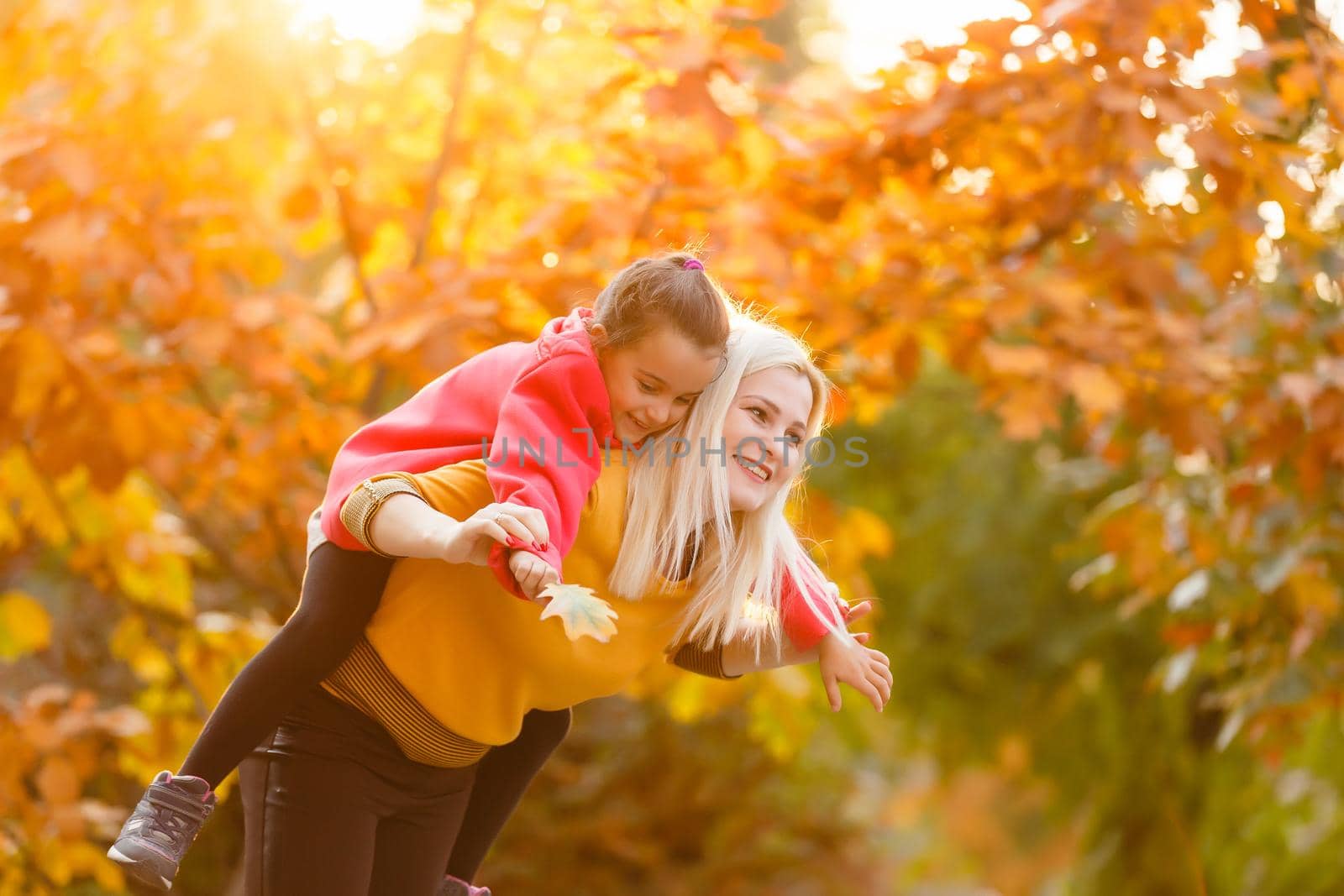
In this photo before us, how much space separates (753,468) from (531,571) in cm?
50

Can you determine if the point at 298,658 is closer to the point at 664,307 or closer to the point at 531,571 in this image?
the point at 531,571

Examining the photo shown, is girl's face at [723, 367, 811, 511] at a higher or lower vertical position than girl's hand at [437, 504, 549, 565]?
lower

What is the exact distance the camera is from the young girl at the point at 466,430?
159cm

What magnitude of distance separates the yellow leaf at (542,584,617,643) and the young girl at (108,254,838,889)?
20 cm

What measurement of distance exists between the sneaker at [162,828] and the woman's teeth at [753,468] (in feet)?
2.62

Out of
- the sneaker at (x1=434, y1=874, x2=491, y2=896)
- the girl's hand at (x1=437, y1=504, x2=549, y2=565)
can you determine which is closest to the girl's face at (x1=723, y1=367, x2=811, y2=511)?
the girl's hand at (x1=437, y1=504, x2=549, y2=565)

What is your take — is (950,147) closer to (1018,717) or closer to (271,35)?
(271,35)

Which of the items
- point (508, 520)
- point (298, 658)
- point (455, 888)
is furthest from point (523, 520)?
point (455, 888)

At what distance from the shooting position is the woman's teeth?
176 cm

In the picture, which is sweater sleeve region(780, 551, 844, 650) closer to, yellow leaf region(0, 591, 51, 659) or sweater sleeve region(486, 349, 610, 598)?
sweater sleeve region(486, 349, 610, 598)

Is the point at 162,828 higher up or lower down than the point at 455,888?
higher up

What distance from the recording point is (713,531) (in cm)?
180

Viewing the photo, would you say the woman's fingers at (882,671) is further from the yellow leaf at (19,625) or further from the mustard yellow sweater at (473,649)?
the yellow leaf at (19,625)

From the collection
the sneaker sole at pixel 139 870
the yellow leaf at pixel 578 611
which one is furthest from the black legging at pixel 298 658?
the yellow leaf at pixel 578 611
